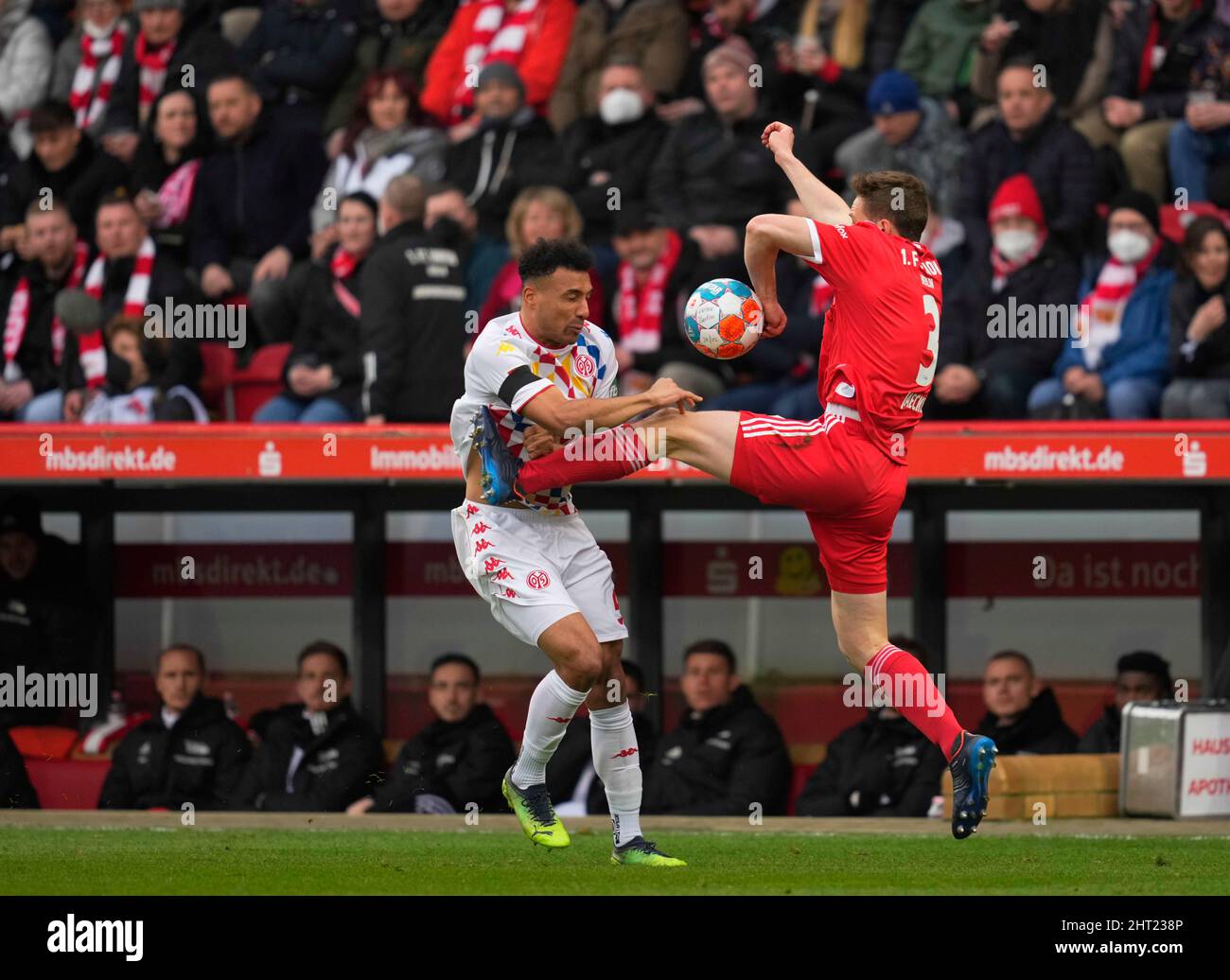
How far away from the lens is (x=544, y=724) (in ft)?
23.7

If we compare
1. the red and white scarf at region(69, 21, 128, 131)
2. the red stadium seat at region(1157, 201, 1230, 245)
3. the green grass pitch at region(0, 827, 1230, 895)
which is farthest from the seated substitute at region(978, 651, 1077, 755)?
the red and white scarf at region(69, 21, 128, 131)

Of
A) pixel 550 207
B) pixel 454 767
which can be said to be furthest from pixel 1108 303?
pixel 454 767

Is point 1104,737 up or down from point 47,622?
down

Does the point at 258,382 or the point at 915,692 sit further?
the point at 258,382

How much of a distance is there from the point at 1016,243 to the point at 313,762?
430cm

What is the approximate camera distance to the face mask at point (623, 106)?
12.1 metres

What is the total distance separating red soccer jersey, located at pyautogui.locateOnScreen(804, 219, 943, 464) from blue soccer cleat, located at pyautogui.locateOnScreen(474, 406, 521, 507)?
105cm

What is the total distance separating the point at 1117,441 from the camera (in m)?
10.0

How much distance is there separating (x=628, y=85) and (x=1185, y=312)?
3441 millimetres

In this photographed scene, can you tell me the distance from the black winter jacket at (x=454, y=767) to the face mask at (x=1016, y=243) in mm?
3434

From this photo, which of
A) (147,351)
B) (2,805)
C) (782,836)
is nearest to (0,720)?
(2,805)

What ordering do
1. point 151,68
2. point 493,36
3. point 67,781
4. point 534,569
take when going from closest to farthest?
point 534,569
point 67,781
point 493,36
point 151,68

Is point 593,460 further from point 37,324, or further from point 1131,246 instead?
point 37,324

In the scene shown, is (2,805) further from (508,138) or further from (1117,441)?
(1117,441)
